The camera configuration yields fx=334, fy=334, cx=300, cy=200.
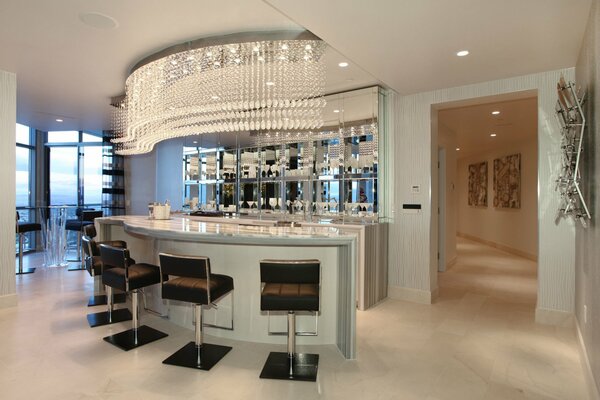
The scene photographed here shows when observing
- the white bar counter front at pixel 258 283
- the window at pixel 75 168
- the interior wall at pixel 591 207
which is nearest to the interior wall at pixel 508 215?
the interior wall at pixel 591 207

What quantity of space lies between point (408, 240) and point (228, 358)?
114 inches

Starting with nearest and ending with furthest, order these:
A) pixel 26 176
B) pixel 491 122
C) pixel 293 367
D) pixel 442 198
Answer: pixel 293 367, pixel 491 122, pixel 442 198, pixel 26 176

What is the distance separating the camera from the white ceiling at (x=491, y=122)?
5.62m

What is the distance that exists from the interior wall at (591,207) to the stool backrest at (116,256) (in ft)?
12.1

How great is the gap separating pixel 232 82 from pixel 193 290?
2.80m

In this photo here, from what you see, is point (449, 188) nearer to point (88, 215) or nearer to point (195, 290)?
point (195, 290)

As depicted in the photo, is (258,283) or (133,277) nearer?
(133,277)

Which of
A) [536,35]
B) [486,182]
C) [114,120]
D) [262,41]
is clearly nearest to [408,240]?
[536,35]

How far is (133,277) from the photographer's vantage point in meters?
3.12

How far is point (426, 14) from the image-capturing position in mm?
2566

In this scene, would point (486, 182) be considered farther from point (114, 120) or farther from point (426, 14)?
point (114, 120)

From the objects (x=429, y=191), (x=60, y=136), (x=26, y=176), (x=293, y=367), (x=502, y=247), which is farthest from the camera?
(x=502, y=247)

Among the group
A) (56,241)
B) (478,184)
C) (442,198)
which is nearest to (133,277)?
(56,241)

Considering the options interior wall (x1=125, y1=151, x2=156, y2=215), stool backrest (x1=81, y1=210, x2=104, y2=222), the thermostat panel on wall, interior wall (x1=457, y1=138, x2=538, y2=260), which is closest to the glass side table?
stool backrest (x1=81, y1=210, x2=104, y2=222)
